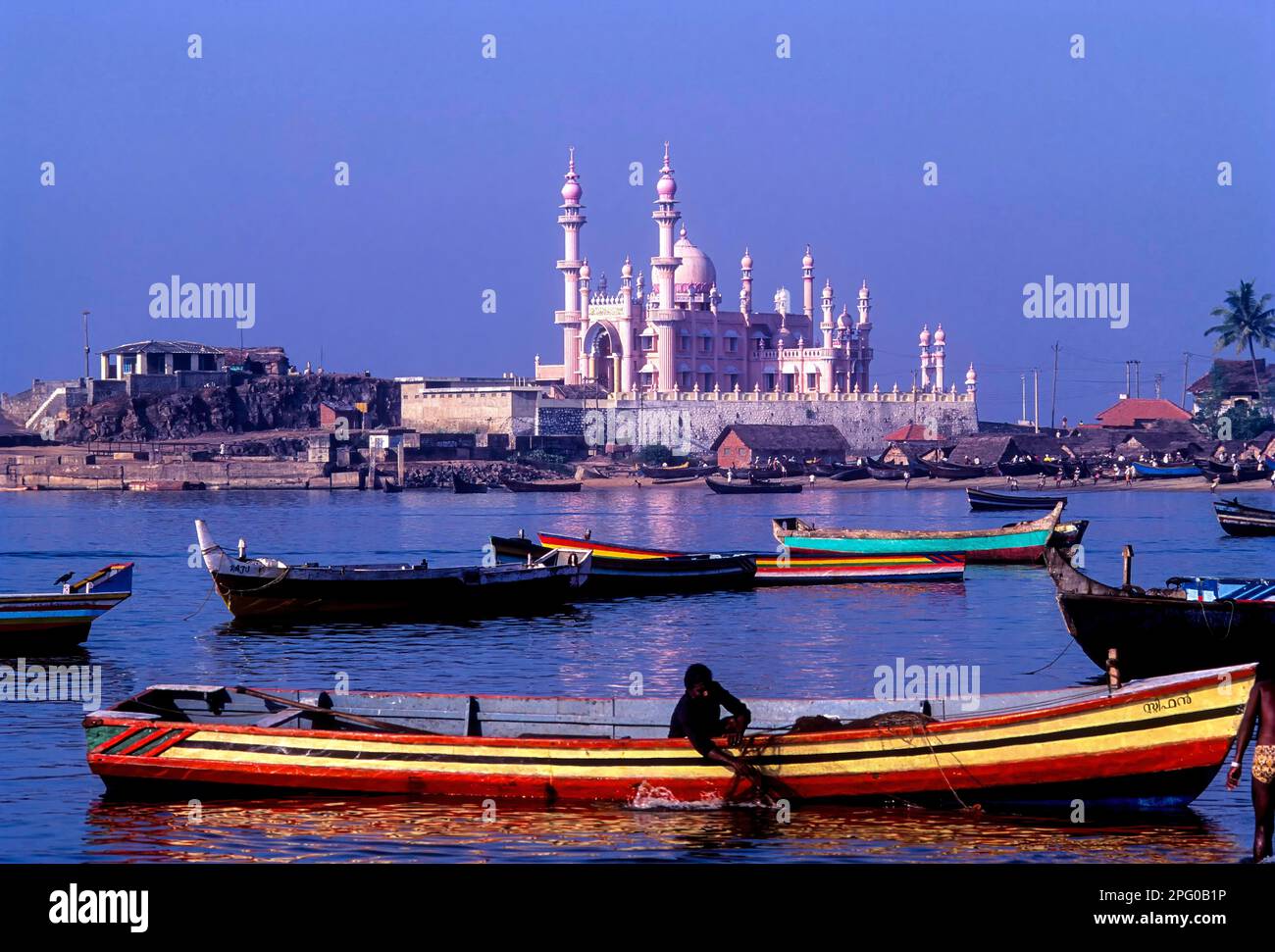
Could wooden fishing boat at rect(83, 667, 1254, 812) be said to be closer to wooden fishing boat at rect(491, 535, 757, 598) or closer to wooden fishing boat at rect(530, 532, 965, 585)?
wooden fishing boat at rect(491, 535, 757, 598)

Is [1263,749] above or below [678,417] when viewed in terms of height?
below

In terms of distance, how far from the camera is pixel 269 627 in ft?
105

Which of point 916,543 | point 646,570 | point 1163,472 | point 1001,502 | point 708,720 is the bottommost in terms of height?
point 646,570

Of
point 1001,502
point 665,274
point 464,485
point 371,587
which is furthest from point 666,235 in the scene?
point 371,587

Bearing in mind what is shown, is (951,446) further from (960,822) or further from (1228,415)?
(960,822)

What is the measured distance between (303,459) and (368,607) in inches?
3169

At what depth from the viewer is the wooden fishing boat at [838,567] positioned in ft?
129

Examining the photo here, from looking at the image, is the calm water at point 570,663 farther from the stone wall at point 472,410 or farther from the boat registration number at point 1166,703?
the stone wall at point 472,410

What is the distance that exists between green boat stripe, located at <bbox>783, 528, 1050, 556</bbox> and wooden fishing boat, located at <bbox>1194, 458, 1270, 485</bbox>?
175 feet

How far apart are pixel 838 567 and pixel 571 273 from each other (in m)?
86.4

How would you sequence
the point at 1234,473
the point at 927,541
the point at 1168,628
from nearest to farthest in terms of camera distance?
the point at 1168,628 < the point at 927,541 < the point at 1234,473

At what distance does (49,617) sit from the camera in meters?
25.3

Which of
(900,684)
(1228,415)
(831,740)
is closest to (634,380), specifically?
(1228,415)

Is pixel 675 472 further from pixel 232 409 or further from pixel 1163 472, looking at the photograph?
pixel 232 409
